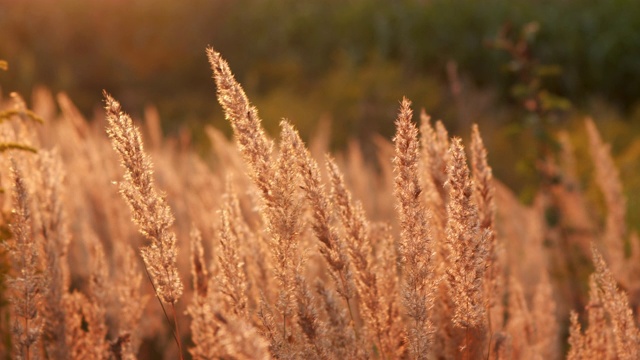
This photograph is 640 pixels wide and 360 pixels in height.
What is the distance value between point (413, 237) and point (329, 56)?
48.2 feet

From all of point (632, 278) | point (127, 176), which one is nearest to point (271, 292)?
point (127, 176)

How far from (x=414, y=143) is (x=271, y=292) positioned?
2.62 ft

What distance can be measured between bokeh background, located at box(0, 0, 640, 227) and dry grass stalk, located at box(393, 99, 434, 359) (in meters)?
8.05

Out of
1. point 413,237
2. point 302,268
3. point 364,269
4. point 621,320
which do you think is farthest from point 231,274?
point 621,320

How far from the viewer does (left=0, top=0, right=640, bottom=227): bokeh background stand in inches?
452

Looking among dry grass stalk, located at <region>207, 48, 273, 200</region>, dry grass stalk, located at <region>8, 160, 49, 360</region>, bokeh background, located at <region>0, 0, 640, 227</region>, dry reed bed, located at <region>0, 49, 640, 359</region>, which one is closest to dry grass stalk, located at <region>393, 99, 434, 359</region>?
dry reed bed, located at <region>0, 49, 640, 359</region>

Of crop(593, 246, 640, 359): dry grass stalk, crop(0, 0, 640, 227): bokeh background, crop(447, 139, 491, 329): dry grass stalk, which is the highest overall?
crop(0, 0, 640, 227): bokeh background

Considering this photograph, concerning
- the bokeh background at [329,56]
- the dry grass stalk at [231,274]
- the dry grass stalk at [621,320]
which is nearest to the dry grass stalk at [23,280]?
the dry grass stalk at [231,274]

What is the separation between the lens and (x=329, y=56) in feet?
52.9

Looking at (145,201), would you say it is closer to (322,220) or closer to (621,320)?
(322,220)

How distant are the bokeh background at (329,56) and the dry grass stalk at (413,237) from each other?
8046 mm

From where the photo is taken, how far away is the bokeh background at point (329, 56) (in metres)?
11.5

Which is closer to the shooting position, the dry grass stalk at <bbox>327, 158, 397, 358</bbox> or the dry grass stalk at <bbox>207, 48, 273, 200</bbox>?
the dry grass stalk at <bbox>207, 48, 273, 200</bbox>

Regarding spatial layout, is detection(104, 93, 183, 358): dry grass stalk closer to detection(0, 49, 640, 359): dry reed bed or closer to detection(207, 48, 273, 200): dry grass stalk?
detection(0, 49, 640, 359): dry reed bed
